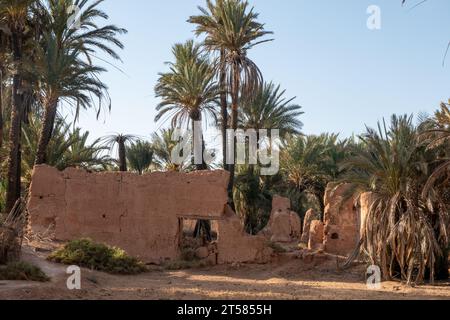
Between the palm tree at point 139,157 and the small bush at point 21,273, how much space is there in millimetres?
17853

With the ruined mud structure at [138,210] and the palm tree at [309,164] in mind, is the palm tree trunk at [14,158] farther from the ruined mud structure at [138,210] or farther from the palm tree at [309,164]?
the palm tree at [309,164]

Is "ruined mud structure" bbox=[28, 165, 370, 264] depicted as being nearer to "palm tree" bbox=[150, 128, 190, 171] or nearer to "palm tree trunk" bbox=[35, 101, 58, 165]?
"palm tree trunk" bbox=[35, 101, 58, 165]

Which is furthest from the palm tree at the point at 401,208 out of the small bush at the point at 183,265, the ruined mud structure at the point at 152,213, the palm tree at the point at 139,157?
the palm tree at the point at 139,157

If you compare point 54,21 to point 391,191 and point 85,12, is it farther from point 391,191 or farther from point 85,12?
point 391,191

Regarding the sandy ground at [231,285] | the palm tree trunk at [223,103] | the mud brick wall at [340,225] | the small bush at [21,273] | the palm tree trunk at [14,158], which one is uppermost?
the palm tree trunk at [223,103]

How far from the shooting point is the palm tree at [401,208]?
46.0ft

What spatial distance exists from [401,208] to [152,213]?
8.10 m

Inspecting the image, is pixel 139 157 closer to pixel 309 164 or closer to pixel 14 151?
pixel 309 164

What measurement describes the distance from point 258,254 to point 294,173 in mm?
12113

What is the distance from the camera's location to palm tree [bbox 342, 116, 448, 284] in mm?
14023

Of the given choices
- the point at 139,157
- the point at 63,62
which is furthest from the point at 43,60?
the point at 139,157

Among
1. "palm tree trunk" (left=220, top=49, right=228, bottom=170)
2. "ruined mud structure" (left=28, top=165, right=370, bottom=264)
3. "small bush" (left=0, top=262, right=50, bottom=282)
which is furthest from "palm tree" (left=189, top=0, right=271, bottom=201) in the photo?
"small bush" (left=0, top=262, right=50, bottom=282)

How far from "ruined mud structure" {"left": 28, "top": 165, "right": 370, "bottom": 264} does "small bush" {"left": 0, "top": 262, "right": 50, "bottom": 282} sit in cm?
631

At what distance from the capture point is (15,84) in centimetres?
1978
